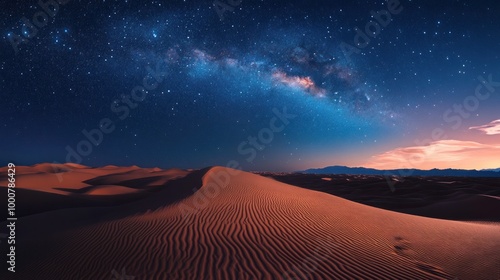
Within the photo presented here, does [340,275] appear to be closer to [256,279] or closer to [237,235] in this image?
[256,279]

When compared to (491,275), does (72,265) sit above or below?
above

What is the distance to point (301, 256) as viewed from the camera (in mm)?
6059

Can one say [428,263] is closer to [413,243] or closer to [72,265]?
[413,243]

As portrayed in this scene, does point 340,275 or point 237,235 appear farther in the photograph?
point 237,235

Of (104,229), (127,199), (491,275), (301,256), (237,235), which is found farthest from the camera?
(127,199)

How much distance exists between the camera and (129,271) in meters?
5.29

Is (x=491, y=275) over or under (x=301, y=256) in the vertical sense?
under

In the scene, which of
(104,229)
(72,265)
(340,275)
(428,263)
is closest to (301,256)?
(340,275)

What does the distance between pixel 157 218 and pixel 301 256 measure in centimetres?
567

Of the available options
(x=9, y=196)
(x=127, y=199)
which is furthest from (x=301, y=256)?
(x=9, y=196)

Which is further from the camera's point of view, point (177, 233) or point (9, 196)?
point (9, 196)

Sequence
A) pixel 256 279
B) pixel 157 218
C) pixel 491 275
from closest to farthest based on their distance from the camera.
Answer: pixel 256 279 → pixel 491 275 → pixel 157 218

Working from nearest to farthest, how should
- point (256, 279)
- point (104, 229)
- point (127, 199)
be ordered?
1. point (256, 279)
2. point (104, 229)
3. point (127, 199)

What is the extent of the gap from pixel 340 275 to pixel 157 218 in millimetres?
6674
